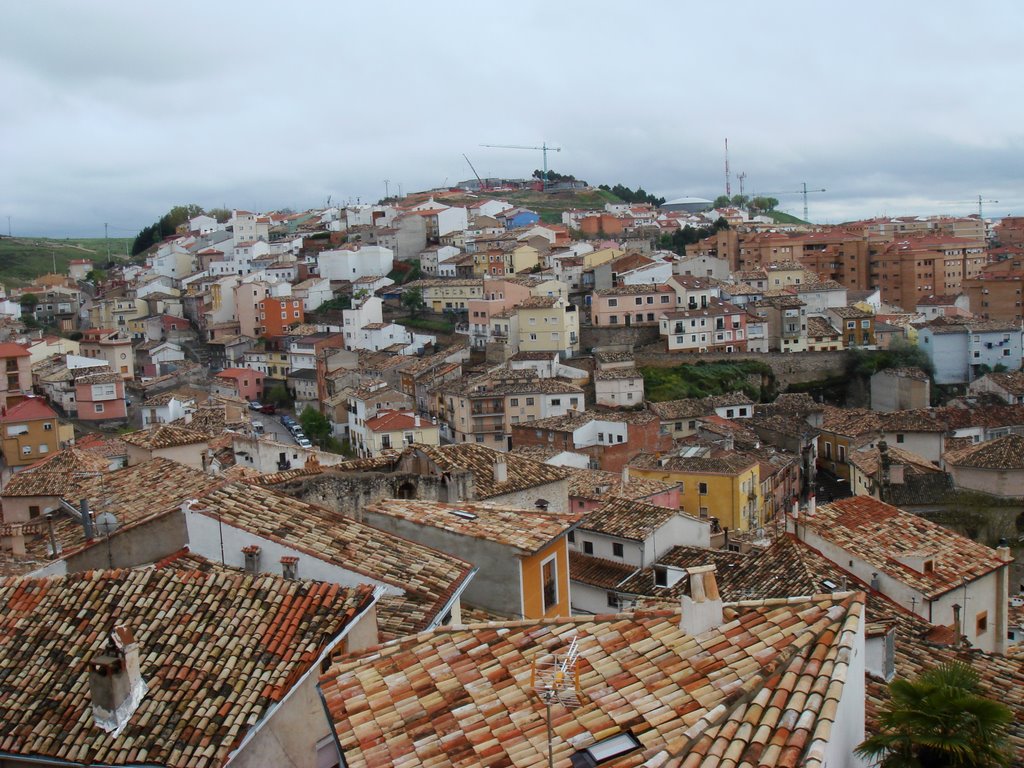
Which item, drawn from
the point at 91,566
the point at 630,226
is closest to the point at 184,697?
the point at 91,566

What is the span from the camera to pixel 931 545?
53.2 feet

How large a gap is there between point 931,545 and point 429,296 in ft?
187

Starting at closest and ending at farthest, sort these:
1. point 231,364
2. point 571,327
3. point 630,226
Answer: point 571,327 < point 231,364 < point 630,226

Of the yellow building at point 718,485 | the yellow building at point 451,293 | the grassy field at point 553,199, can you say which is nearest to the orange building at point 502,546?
the yellow building at point 718,485

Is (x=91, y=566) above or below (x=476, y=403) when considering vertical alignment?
above

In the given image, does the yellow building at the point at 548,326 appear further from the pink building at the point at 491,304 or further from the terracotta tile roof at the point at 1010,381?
the terracotta tile roof at the point at 1010,381

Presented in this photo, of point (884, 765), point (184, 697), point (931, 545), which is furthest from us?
point (931, 545)

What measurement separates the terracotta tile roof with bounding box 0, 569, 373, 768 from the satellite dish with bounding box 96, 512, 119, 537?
8.67 feet

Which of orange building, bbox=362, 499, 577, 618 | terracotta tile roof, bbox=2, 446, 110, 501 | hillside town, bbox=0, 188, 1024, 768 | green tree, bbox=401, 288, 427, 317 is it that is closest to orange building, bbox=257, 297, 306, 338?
hillside town, bbox=0, 188, 1024, 768

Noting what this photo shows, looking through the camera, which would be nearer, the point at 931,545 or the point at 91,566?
the point at 91,566

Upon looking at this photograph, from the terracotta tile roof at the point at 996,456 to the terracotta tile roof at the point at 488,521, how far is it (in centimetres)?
2652

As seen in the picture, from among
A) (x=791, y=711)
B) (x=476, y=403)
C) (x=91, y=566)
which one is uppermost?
(x=791, y=711)

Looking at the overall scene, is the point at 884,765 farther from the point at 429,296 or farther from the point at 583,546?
the point at 429,296

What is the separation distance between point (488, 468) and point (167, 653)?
29.9 feet
